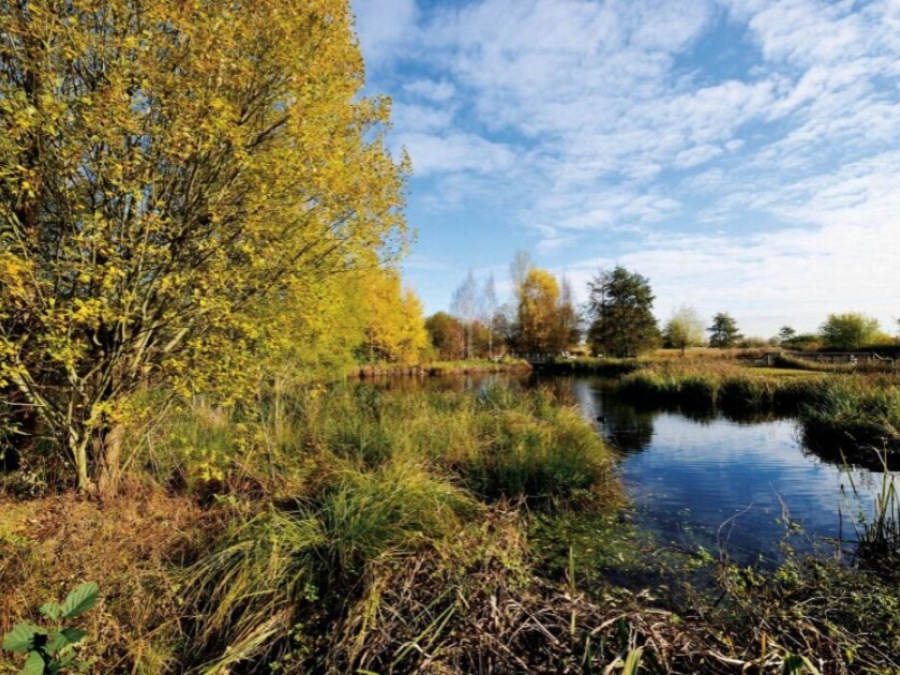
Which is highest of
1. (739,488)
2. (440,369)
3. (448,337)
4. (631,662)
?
(448,337)

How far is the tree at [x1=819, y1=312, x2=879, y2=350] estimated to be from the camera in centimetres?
4147

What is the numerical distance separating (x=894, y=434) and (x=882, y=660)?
33.1ft

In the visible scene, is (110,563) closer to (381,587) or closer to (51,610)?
(51,610)

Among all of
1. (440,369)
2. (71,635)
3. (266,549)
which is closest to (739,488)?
(266,549)

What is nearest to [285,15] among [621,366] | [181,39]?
[181,39]

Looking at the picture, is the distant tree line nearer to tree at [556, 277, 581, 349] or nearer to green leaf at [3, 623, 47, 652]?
tree at [556, 277, 581, 349]

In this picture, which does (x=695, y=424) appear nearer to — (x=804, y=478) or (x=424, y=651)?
(x=804, y=478)

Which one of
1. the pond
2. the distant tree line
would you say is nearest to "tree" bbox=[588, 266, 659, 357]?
the distant tree line

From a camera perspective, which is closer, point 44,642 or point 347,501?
point 44,642

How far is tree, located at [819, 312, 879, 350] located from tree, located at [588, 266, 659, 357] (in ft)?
51.4

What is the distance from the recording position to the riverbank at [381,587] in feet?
9.58

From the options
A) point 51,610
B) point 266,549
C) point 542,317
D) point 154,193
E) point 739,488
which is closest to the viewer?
point 51,610

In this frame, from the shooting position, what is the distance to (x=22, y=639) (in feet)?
8.02

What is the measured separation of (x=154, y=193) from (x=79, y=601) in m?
4.51
